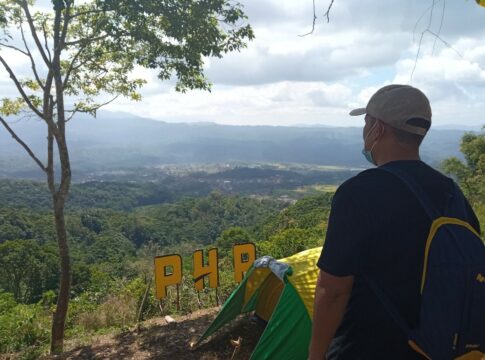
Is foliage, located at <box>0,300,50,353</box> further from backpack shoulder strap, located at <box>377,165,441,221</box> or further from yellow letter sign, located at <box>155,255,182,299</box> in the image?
backpack shoulder strap, located at <box>377,165,441,221</box>

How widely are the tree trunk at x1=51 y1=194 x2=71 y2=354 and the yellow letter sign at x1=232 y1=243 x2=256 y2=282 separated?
2837 millimetres

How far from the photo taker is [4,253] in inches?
1046

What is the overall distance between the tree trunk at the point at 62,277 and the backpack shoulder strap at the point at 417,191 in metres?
5.35

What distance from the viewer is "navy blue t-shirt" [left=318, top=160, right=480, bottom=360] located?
1.27 metres

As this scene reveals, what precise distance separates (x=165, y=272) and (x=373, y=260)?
6441 millimetres

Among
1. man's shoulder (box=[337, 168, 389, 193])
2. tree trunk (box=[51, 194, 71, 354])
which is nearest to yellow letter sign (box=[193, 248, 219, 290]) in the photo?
tree trunk (box=[51, 194, 71, 354])

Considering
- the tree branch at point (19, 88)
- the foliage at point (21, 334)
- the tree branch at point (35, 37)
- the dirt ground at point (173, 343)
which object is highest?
the tree branch at point (35, 37)

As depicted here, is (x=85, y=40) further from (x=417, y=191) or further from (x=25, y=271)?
(x=25, y=271)

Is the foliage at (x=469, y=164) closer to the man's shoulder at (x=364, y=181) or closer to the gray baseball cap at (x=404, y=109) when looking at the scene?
the gray baseball cap at (x=404, y=109)

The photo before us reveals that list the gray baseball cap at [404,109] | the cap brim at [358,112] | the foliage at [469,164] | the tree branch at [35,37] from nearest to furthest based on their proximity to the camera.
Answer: the gray baseball cap at [404,109]
the cap brim at [358,112]
the tree branch at [35,37]
the foliage at [469,164]

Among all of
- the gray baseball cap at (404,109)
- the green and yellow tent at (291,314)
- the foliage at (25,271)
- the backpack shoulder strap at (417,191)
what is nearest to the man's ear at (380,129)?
the gray baseball cap at (404,109)

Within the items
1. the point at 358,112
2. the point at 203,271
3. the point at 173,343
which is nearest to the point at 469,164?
the point at 203,271

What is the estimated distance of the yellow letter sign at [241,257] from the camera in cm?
760

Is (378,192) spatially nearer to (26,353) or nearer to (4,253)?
(26,353)
